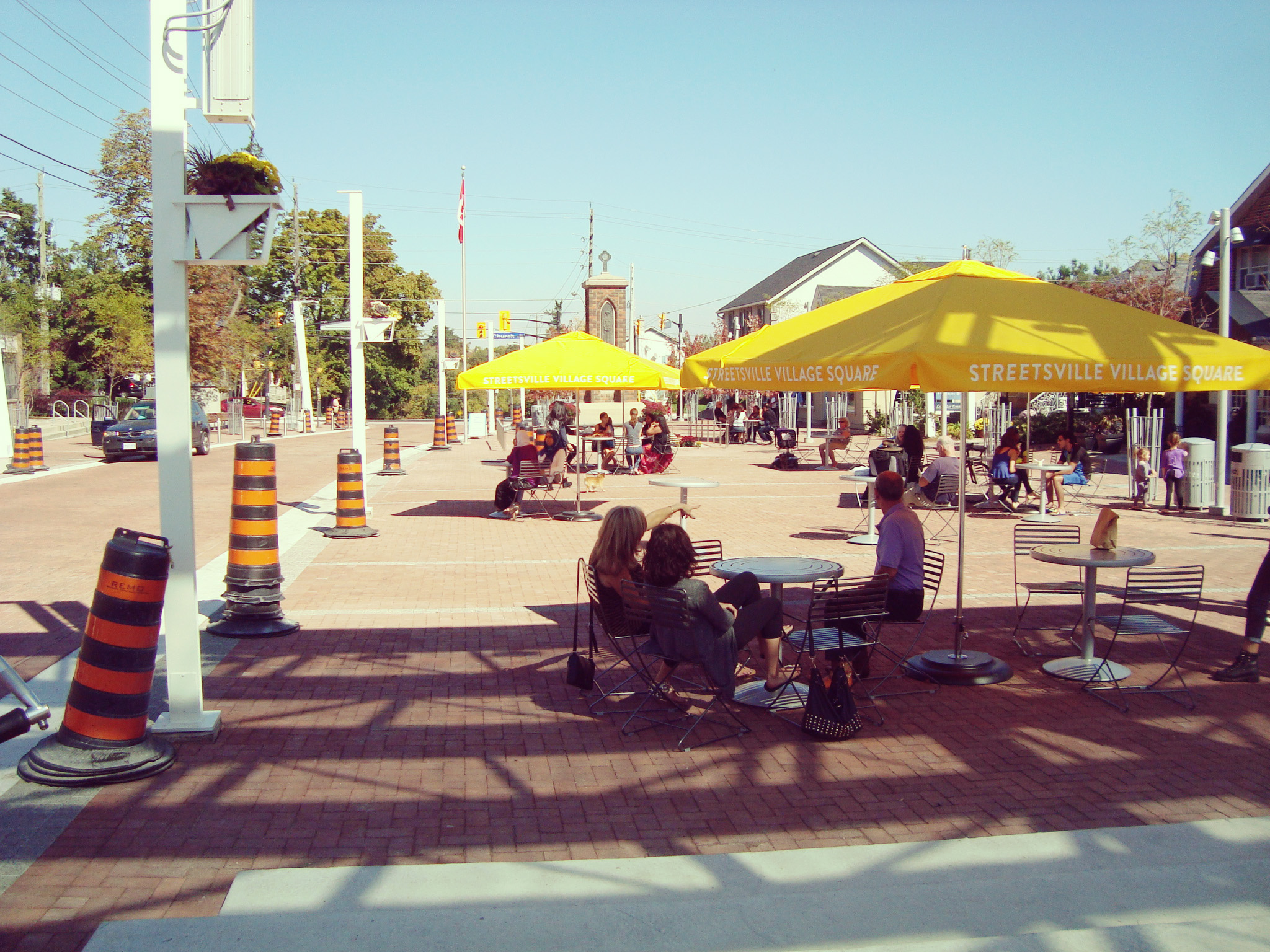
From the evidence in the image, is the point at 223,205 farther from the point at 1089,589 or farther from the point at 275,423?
the point at 275,423

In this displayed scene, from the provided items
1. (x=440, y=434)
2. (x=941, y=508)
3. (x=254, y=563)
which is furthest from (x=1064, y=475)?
(x=440, y=434)

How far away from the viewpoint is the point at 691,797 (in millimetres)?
4773

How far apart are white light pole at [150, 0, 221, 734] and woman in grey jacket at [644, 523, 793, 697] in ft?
8.13

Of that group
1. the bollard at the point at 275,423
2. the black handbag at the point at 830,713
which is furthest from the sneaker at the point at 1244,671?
the bollard at the point at 275,423

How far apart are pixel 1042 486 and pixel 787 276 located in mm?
47940

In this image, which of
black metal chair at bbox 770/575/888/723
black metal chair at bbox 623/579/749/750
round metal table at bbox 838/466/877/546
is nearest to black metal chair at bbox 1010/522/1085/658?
black metal chair at bbox 770/575/888/723

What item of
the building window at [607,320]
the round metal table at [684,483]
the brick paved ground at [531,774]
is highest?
the building window at [607,320]

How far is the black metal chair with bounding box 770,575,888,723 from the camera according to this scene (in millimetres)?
5828

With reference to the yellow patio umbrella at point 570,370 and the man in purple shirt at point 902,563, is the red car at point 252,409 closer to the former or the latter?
the yellow patio umbrella at point 570,370

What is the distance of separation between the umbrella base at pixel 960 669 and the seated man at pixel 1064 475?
9.64 meters

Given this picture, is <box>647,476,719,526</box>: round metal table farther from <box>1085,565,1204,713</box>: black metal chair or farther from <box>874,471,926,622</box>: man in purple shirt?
<box>1085,565,1204,713</box>: black metal chair

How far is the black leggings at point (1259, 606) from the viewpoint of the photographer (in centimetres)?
649

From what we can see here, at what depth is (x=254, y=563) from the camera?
25.7 ft

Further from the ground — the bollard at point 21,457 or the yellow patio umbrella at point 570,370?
the yellow patio umbrella at point 570,370
